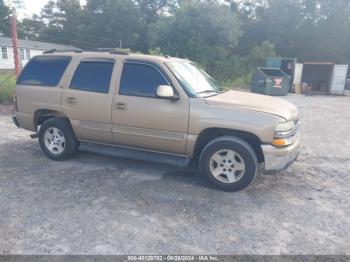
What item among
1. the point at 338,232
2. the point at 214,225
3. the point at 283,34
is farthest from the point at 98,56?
the point at 283,34

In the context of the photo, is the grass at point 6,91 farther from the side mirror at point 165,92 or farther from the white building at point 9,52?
the white building at point 9,52

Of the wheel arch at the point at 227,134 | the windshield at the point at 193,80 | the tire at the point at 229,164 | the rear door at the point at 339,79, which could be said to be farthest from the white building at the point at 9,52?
the tire at the point at 229,164

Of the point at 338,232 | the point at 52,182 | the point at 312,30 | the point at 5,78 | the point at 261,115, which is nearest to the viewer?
the point at 338,232

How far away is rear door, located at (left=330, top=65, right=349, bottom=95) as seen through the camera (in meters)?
18.8

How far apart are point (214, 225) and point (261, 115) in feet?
5.13

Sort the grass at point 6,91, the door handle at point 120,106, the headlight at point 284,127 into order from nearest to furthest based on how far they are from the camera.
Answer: the headlight at point 284,127
the door handle at point 120,106
the grass at point 6,91

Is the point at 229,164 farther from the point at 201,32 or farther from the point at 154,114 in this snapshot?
the point at 201,32

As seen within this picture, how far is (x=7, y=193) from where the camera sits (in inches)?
154

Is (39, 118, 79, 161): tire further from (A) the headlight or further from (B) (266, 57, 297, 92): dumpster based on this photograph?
(B) (266, 57, 297, 92): dumpster

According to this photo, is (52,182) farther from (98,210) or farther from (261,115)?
(261,115)

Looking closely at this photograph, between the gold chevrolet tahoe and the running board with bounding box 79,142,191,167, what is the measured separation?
4 centimetres

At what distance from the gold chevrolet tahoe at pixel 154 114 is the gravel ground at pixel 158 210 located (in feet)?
1.38

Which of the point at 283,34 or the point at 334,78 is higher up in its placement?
the point at 283,34

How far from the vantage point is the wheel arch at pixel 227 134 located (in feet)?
13.3
